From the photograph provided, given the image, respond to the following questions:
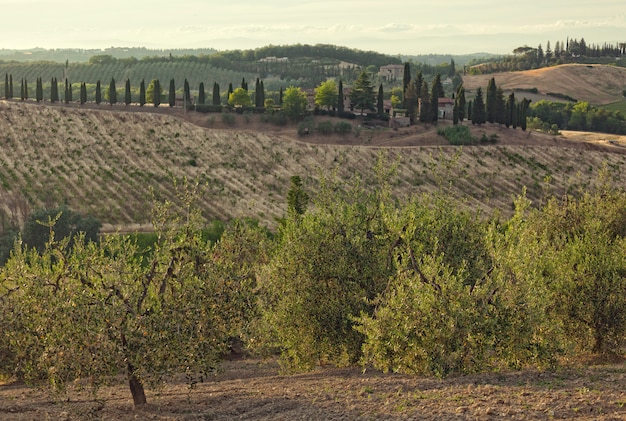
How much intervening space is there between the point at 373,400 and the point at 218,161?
298ft

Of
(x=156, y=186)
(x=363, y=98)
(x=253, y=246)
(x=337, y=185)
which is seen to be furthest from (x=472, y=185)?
(x=337, y=185)

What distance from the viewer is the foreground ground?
20.3 metres

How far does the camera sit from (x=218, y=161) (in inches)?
4341

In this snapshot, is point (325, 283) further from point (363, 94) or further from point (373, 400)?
point (363, 94)

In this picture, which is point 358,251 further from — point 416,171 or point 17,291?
point 416,171

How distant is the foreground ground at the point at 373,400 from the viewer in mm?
20281

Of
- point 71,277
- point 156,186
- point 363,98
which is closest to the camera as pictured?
point 71,277

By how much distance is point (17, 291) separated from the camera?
25984 mm

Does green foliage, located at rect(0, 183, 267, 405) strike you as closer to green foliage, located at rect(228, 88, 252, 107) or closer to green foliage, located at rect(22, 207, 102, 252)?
green foliage, located at rect(22, 207, 102, 252)

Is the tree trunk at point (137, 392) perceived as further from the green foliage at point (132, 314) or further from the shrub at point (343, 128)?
the shrub at point (343, 128)

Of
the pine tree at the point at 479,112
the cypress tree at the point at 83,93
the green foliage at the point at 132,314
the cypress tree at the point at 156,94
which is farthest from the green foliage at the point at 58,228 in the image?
the pine tree at the point at 479,112

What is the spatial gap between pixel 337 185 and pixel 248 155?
83704mm

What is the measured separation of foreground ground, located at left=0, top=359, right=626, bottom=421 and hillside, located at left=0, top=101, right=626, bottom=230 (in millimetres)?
61093

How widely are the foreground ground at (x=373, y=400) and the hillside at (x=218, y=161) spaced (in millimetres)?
61093
